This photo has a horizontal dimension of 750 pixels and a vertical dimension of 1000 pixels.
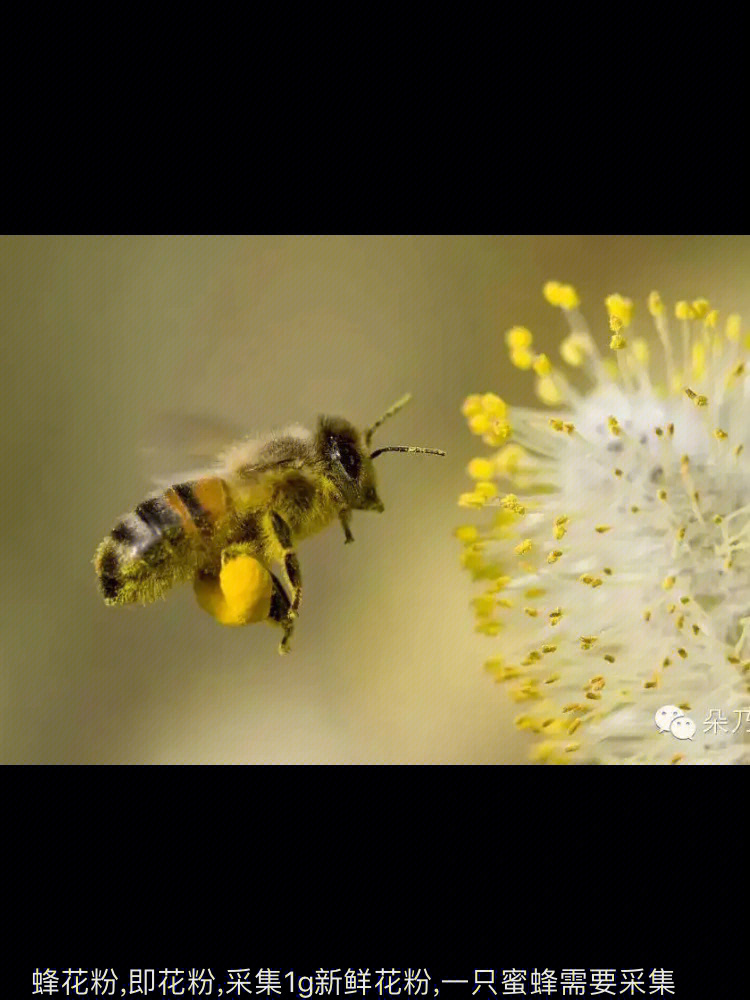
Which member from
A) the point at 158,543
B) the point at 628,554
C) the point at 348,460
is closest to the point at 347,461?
the point at 348,460

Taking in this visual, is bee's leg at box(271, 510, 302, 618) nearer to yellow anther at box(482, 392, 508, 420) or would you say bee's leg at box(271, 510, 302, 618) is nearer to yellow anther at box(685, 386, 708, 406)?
yellow anther at box(482, 392, 508, 420)

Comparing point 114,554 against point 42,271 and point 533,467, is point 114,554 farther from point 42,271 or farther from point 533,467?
point 42,271

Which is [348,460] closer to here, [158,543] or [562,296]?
[158,543]

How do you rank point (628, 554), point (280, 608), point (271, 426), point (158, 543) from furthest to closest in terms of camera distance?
point (271, 426), point (628, 554), point (280, 608), point (158, 543)

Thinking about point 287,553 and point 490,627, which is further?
point 490,627

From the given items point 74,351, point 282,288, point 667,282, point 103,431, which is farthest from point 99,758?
point 667,282

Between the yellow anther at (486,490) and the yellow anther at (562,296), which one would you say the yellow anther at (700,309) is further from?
the yellow anther at (486,490)

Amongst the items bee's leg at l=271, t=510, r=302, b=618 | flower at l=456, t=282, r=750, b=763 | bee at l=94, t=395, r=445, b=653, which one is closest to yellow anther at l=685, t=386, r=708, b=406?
flower at l=456, t=282, r=750, b=763

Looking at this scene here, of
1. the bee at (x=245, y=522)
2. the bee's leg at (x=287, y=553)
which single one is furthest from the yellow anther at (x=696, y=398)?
the bee's leg at (x=287, y=553)
